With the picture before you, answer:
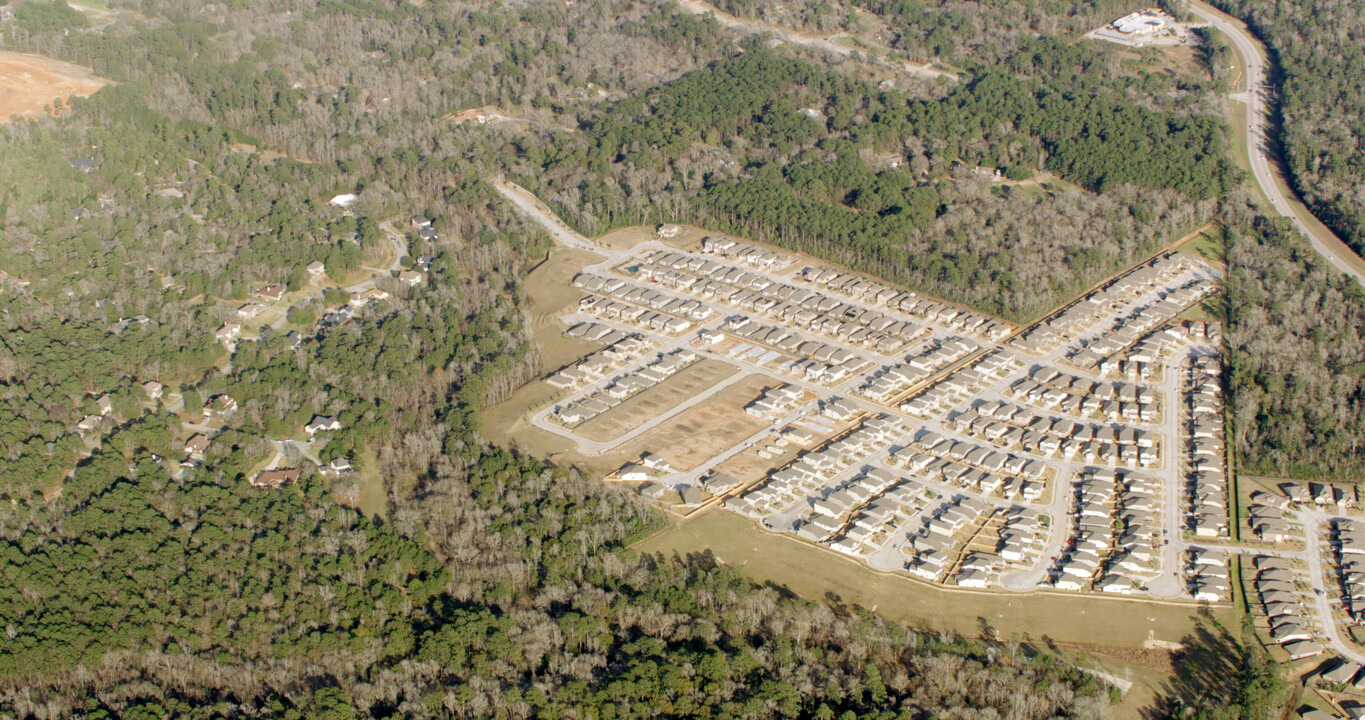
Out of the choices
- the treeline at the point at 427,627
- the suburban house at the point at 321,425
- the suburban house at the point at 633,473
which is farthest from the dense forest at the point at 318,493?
the suburban house at the point at 633,473

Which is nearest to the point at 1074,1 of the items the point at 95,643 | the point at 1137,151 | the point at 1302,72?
the point at 1302,72

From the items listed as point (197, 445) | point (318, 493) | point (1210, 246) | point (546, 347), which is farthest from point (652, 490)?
point (1210, 246)

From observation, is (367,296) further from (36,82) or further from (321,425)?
(36,82)

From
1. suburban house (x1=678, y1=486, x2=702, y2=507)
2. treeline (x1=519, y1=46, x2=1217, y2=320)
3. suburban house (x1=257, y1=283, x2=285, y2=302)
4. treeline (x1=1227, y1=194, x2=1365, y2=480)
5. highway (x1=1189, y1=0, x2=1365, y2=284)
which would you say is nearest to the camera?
suburban house (x1=678, y1=486, x2=702, y2=507)

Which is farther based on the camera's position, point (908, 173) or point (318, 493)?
point (908, 173)

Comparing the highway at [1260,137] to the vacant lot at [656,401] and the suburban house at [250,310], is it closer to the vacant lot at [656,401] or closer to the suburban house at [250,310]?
the vacant lot at [656,401]

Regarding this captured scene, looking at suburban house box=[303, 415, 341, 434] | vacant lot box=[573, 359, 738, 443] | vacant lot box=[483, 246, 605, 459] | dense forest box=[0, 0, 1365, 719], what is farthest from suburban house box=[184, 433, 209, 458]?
vacant lot box=[573, 359, 738, 443]

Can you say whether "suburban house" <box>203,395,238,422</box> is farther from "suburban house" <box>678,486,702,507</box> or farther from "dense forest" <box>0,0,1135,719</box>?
"suburban house" <box>678,486,702,507</box>
